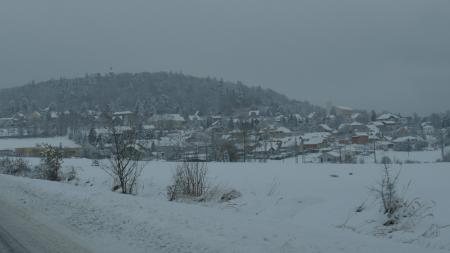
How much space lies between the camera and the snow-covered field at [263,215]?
27.5 feet

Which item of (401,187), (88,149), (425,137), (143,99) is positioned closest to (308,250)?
(401,187)

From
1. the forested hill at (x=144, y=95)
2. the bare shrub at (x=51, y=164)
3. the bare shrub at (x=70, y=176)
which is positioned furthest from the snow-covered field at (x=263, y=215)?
the forested hill at (x=144, y=95)

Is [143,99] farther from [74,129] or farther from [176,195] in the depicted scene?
[176,195]

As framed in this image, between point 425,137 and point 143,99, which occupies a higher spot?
point 143,99

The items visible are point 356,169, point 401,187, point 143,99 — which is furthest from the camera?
point 143,99

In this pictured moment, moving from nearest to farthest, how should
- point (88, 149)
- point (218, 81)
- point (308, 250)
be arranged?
point (308, 250) → point (88, 149) → point (218, 81)

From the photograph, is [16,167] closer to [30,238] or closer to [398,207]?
[30,238]

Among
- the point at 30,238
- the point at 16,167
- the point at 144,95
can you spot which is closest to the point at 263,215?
the point at 30,238

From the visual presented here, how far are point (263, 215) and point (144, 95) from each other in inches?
4774

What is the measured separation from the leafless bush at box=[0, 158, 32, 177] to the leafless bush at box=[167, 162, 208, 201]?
61.3 feet

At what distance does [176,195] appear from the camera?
1719 cm

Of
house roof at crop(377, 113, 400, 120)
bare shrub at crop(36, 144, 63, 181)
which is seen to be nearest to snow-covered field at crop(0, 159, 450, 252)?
bare shrub at crop(36, 144, 63, 181)

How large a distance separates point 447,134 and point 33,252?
64147 mm

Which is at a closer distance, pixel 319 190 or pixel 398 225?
pixel 398 225
